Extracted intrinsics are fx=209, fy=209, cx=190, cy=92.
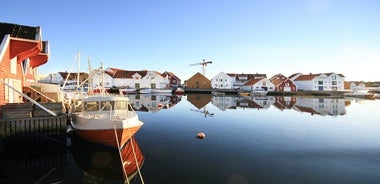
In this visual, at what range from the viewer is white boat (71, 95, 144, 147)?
11.1 m

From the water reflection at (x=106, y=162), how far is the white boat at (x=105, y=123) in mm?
548

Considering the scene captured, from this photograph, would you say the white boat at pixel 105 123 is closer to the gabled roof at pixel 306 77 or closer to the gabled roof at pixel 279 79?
the gabled roof at pixel 279 79

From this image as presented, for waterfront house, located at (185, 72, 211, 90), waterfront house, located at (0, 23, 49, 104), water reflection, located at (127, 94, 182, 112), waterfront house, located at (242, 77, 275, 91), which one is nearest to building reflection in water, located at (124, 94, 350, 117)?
water reflection, located at (127, 94, 182, 112)

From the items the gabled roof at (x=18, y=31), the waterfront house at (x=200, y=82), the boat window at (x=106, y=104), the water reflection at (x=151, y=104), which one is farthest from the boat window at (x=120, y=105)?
the waterfront house at (x=200, y=82)

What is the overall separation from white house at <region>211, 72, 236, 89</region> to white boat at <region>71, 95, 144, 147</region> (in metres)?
80.5

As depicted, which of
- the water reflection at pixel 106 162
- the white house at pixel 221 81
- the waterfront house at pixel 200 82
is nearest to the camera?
the water reflection at pixel 106 162

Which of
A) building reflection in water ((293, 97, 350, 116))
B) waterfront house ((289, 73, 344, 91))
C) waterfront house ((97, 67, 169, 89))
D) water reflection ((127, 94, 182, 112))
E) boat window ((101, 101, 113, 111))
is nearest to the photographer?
boat window ((101, 101, 113, 111))

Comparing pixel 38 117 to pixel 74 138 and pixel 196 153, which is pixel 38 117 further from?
pixel 196 153

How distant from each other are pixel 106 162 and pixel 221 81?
85.3m

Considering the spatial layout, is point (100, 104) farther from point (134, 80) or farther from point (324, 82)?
point (324, 82)

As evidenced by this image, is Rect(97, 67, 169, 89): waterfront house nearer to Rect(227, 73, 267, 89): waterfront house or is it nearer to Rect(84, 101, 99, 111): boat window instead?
Rect(227, 73, 267, 89): waterfront house

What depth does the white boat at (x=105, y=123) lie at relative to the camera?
36.4ft

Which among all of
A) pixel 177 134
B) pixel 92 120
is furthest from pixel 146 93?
pixel 92 120

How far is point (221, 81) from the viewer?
9331 centimetres
